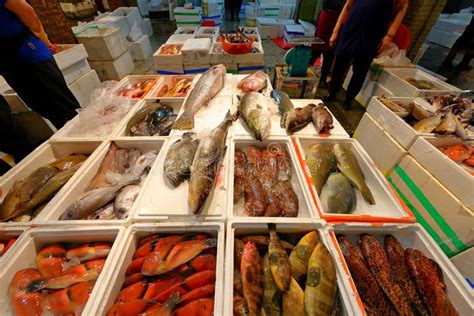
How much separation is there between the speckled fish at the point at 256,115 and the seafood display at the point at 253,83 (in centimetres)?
43

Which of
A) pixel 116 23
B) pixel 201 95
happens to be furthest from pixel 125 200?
pixel 116 23

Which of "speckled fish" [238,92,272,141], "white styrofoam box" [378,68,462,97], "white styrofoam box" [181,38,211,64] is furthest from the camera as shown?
"white styrofoam box" [181,38,211,64]

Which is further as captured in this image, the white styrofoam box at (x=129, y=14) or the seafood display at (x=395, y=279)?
the white styrofoam box at (x=129, y=14)

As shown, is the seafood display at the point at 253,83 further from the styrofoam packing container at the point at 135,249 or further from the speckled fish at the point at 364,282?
the speckled fish at the point at 364,282

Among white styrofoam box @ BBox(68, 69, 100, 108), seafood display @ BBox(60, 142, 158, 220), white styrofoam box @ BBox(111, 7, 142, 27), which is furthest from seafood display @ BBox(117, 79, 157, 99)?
white styrofoam box @ BBox(111, 7, 142, 27)

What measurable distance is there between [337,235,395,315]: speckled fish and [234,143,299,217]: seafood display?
0.38 metres

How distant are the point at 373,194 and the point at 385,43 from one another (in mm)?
3704

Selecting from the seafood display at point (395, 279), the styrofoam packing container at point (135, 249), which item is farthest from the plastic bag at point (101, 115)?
the seafood display at point (395, 279)

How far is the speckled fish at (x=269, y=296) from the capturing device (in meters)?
1.01

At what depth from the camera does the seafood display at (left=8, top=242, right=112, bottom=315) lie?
1.02 metres

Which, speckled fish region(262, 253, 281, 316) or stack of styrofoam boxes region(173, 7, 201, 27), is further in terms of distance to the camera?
stack of styrofoam boxes region(173, 7, 201, 27)

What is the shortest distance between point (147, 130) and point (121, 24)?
664cm

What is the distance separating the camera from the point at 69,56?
3.83m

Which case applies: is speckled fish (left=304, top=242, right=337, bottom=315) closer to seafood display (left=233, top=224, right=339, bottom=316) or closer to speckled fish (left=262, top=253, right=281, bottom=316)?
seafood display (left=233, top=224, right=339, bottom=316)
